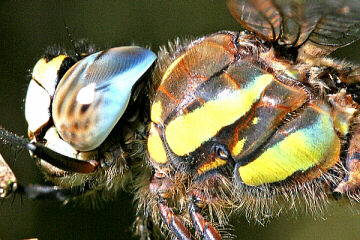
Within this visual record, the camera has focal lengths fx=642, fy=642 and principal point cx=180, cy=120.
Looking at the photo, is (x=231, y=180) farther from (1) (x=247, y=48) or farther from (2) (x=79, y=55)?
(2) (x=79, y=55)

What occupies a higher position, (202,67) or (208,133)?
(202,67)

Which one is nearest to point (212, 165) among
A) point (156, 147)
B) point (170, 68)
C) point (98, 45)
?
point (156, 147)

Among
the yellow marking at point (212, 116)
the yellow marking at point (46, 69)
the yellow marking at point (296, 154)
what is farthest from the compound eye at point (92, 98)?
the yellow marking at point (296, 154)

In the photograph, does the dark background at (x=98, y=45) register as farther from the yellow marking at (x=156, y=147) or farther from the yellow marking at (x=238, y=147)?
the yellow marking at (x=238, y=147)

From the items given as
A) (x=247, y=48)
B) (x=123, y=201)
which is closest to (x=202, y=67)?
(x=247, y=48)

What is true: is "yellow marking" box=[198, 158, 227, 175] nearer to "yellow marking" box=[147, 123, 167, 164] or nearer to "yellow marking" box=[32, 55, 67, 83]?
"yellow marking" box=[147, 123, 167, 164]

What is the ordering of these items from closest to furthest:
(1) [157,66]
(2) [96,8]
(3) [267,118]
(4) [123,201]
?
(3) [267,118] → (1) [157,66] → (4) [123,201] → (2) [96,8]
